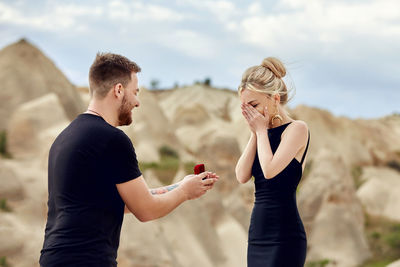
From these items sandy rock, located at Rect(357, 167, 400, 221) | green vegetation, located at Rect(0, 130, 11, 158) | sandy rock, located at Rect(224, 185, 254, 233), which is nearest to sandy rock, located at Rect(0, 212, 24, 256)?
green vegetation, located at Rect(0, 130, 11, 158)

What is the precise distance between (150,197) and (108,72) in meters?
Answer: 0.62

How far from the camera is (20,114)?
642 inches

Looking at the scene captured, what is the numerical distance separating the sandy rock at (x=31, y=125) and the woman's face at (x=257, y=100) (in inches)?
503

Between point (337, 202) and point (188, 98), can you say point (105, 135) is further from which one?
point (188, 98)

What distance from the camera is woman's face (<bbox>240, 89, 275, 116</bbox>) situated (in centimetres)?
323

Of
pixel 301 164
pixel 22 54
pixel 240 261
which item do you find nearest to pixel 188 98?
pixel 22 54

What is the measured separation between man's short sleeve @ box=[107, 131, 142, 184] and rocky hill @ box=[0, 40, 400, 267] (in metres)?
7.69

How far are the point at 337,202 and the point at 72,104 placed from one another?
1042 centimetres

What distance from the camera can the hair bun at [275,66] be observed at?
10.8 ft

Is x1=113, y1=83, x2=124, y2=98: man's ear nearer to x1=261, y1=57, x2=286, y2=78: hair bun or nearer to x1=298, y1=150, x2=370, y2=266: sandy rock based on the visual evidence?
x1=261, y1=57, x2=286, y2=78: hair bun

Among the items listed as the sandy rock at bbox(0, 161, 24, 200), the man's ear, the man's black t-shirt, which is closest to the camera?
the man's black t-shirt

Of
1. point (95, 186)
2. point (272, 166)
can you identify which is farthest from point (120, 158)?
point (272, 166)

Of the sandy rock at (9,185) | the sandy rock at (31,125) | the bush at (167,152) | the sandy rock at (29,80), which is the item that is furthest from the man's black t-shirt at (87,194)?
the bush at (167,152)

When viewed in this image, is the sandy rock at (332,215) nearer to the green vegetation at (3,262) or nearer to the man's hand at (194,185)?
the green vegetation at (3,262)
